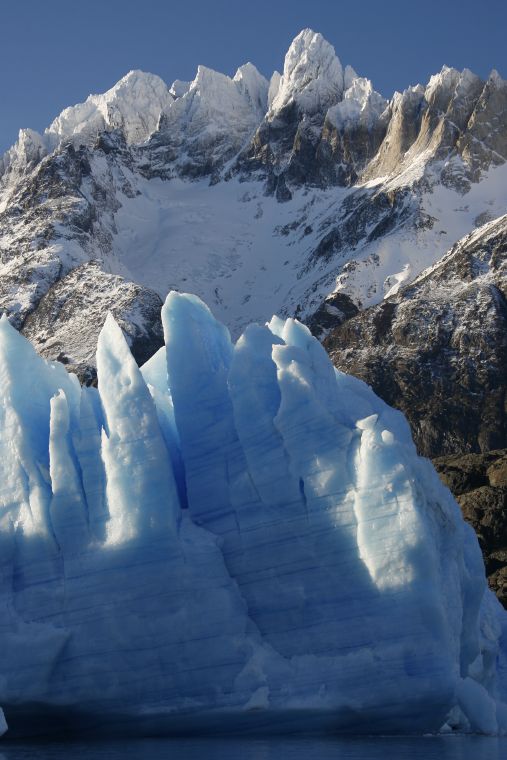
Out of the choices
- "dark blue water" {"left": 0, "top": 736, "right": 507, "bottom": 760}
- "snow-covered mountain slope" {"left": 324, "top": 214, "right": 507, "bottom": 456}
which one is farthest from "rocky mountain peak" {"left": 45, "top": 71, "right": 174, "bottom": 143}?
"dark blue water" {"left": 0, "top": 736, "right": 507, "bottom": 760}

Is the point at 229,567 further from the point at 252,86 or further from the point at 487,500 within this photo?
the point at 252,86

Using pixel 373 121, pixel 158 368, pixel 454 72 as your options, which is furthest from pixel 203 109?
pixel 158 368

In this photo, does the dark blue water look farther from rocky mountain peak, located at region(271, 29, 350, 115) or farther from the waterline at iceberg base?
rocky mountain peak, located at region(271, 29, 350, 115)

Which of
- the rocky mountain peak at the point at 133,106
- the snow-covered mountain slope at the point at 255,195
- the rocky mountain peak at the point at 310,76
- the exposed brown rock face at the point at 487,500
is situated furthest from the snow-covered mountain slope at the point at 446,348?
the rocky mountain peak at the point at 133,106

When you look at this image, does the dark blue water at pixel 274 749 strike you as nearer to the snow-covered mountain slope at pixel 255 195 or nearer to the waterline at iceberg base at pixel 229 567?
the waterline at iceberg base at pixel 229 567

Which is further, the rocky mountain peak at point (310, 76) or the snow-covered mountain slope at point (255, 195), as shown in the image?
the rocky mountain peak at point (310, 76)

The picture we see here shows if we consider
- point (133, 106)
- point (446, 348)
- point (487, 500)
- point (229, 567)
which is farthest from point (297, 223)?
point (229, 567)
